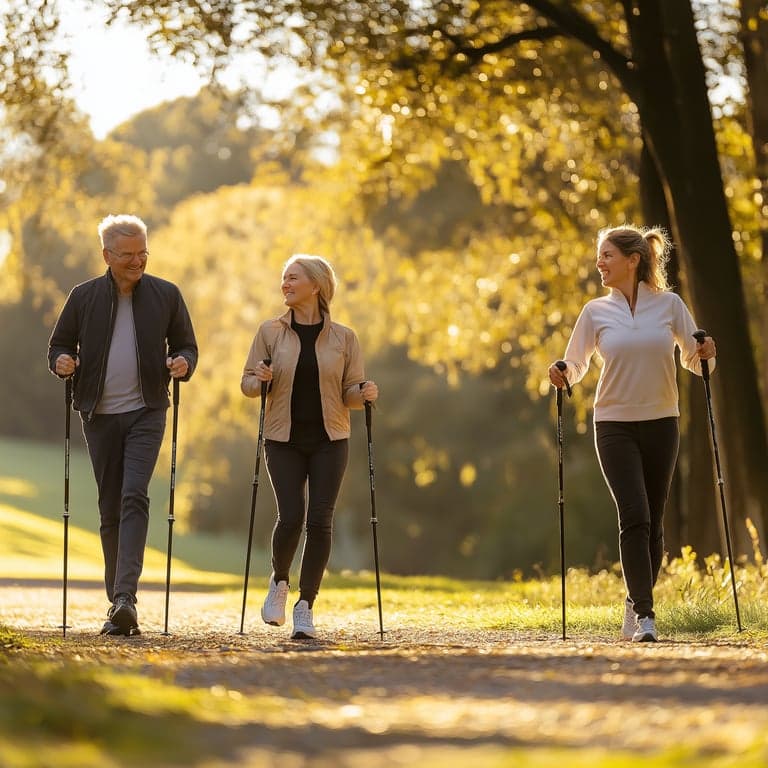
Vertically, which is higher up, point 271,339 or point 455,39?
point 455,39

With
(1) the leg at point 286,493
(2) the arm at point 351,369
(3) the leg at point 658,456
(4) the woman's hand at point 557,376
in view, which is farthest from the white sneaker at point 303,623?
(3) the leg at point 658,456

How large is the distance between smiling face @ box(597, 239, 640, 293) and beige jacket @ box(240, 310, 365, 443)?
1.50 m

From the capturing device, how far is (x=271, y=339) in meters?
9.70

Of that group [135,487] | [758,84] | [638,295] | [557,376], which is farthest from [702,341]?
[758,84]

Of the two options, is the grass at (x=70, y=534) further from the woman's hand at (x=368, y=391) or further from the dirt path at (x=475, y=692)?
the dirt path at (x=475, y=692)

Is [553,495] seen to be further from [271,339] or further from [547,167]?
[271,339]

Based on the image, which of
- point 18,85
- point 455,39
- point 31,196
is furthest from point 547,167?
point 18,85

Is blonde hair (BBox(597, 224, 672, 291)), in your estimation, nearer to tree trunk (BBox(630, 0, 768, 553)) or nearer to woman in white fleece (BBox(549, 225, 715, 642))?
woman in white fleece (BBox(549, 225, 715, 642))

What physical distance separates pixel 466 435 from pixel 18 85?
65.6 feet

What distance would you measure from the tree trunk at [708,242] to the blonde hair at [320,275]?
16.0 ft

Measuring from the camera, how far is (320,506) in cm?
948

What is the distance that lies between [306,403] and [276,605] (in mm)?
1155

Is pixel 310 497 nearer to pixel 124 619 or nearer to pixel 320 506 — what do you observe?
pixel 320 506

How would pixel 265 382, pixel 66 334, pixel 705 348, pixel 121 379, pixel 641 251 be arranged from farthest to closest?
pixel 66 334
pixel 121 379
pixel 265 382
pixel 705 348
pixel 641 251
